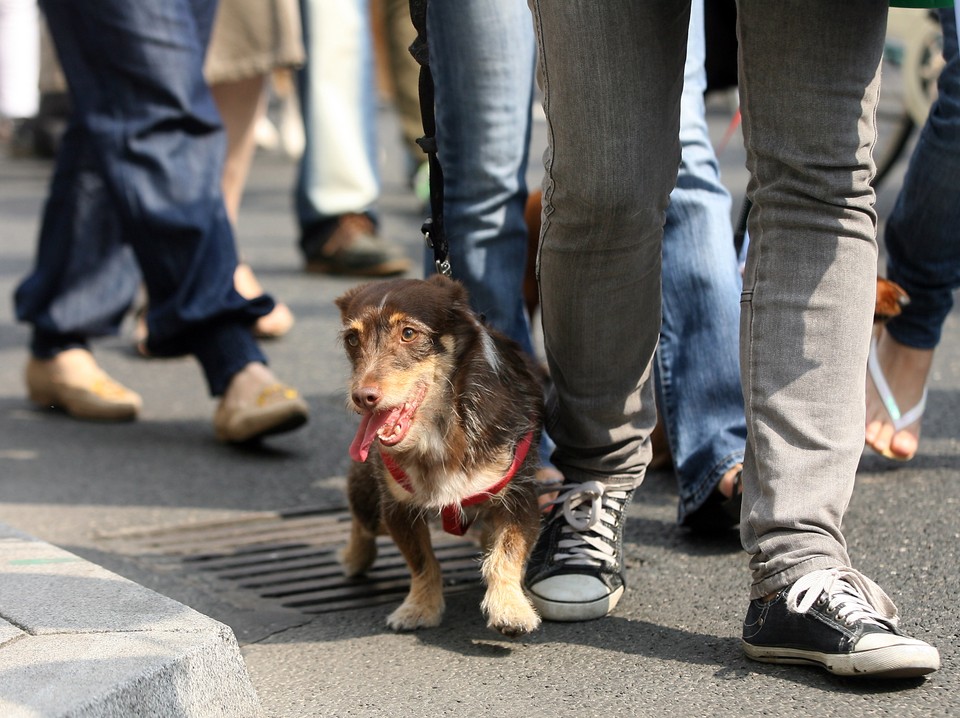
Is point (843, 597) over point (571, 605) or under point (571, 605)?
over

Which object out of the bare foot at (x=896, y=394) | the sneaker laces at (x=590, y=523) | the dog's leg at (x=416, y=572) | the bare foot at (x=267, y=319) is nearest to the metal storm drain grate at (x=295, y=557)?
the dog's leg at (x=416, y=572)

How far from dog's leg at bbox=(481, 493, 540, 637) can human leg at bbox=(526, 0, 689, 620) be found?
0.42 feet

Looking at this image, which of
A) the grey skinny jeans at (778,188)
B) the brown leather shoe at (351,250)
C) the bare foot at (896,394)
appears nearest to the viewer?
the grey skinny jeans at (778,188)

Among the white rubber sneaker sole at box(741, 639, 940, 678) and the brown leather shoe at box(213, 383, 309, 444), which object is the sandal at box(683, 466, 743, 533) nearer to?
the white rubber sneaker sole at box(741, 639, 940, 678)

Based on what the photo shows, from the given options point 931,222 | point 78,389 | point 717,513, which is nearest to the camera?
point 717,513

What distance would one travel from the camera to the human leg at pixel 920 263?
3.24 meters

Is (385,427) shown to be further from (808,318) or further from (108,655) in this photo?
(808,318)

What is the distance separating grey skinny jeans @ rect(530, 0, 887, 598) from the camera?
A: 2.44 m

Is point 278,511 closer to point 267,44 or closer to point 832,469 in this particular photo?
point 832,469

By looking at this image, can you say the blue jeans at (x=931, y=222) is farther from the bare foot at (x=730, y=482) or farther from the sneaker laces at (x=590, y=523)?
the sneaker laces at (x=590, y=523)

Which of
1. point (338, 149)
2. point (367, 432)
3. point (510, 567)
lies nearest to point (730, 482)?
point (510, 567)

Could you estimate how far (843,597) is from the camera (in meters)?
2.43

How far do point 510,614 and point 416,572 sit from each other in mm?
319

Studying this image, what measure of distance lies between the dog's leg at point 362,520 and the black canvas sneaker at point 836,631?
948mm
